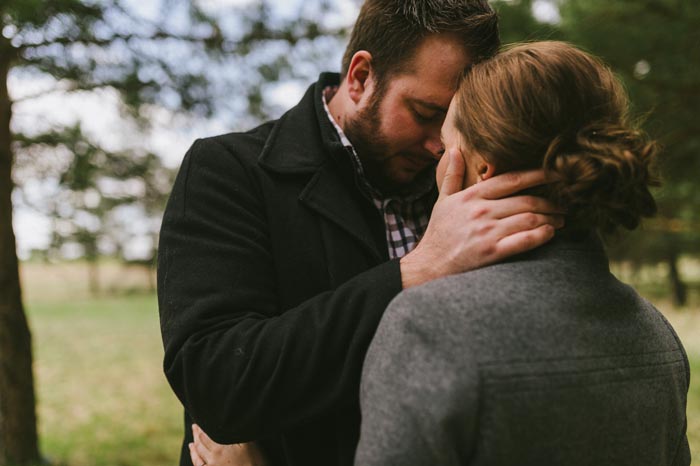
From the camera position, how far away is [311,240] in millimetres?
1803

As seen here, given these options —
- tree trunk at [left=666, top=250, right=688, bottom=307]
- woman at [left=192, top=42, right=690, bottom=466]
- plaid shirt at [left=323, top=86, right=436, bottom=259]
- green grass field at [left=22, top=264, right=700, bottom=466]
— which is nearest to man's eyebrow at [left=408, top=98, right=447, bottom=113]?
plaid shirt at [left=323, top=86, right=436, bottom=259]

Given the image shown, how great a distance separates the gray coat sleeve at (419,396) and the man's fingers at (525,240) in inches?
10.0

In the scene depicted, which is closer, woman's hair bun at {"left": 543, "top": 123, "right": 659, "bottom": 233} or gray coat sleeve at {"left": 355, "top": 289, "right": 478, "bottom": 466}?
gray coat sleeve at {"left": 355, "top": 289, "right": 478, "bottom": 466}

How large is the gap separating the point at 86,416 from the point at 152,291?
2897 cm

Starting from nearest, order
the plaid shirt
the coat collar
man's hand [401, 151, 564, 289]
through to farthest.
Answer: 1. man's hand [401, 151, 564, 289]
2. the coat collar
3. the plaid shirt

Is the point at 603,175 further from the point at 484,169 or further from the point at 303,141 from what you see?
the point at 303,141

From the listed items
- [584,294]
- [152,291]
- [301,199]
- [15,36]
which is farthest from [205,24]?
[152,291]

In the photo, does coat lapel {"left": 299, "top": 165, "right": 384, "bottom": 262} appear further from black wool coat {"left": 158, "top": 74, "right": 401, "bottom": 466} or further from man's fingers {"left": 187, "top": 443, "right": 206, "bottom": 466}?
man's fingers {"left": 187, "top": 443, "right": 206, "bottom": 466}

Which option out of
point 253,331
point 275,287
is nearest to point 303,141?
point 275,287

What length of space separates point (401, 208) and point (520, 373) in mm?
1057

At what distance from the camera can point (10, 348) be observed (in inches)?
208

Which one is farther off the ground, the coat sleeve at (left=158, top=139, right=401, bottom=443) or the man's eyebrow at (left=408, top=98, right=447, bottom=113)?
the man's eyebrow at (left=408, top=98, right=447, bottom=113)

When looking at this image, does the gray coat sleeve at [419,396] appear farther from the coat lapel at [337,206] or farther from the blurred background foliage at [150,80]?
Result: the blurred background foliage at [150,80]

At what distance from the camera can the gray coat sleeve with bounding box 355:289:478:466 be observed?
112 centimetres
